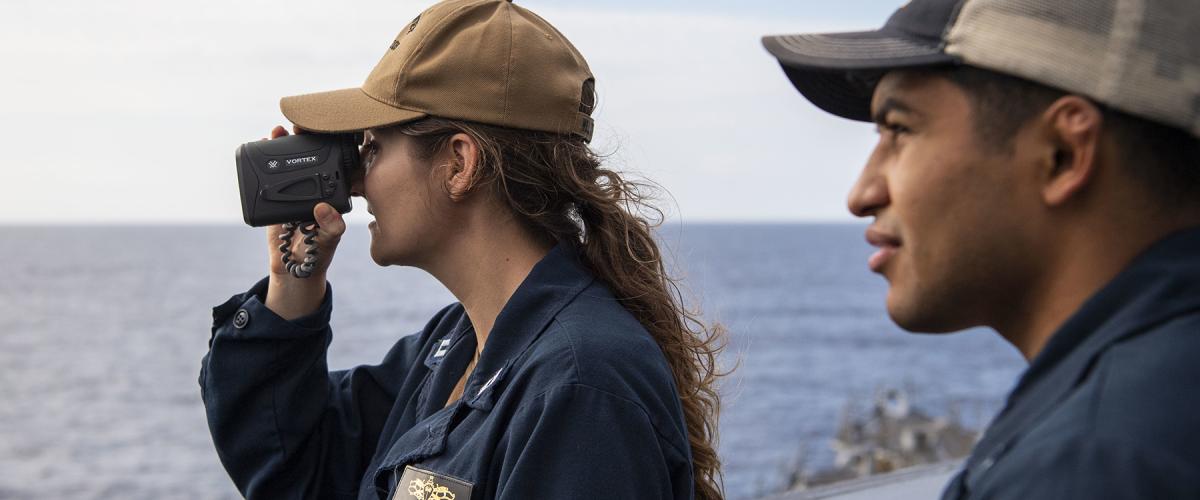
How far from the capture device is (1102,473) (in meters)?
1.12

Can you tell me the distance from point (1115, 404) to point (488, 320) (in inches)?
62.1

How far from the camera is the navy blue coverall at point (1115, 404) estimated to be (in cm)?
112

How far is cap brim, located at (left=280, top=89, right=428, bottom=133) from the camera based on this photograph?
2486 millimetres

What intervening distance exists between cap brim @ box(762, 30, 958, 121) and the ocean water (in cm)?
107

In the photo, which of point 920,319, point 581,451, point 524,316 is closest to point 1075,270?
point 920,319

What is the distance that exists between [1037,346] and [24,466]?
36831mm

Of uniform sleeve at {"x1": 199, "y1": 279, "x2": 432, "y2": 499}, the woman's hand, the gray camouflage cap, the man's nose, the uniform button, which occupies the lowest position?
uniform sleeve at {"x1": 199, "y1": 279, "x2": 432, "y2": 499}

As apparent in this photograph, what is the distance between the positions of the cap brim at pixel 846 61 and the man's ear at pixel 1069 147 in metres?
0.14

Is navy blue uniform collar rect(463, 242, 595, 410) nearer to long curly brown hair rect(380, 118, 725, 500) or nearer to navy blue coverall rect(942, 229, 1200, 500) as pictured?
long curly brown hair rect(380, 118, 725, 500)

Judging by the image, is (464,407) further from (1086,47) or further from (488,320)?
(1086,47)

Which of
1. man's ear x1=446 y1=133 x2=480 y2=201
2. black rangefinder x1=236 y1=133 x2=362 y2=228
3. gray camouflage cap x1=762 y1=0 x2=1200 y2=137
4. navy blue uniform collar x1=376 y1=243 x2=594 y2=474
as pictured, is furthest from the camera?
black rangefinder x1=236 y1=133 x2=362 y2=228

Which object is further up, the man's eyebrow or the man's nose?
the man's eyebrow

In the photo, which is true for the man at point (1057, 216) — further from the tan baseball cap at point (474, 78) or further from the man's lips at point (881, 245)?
the tan baseball cap at point (474, 78)

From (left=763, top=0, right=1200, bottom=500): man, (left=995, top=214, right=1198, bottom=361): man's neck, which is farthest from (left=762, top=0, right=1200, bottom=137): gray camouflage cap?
(left=995, top=214, right=1198, bottom=361): man's neck
